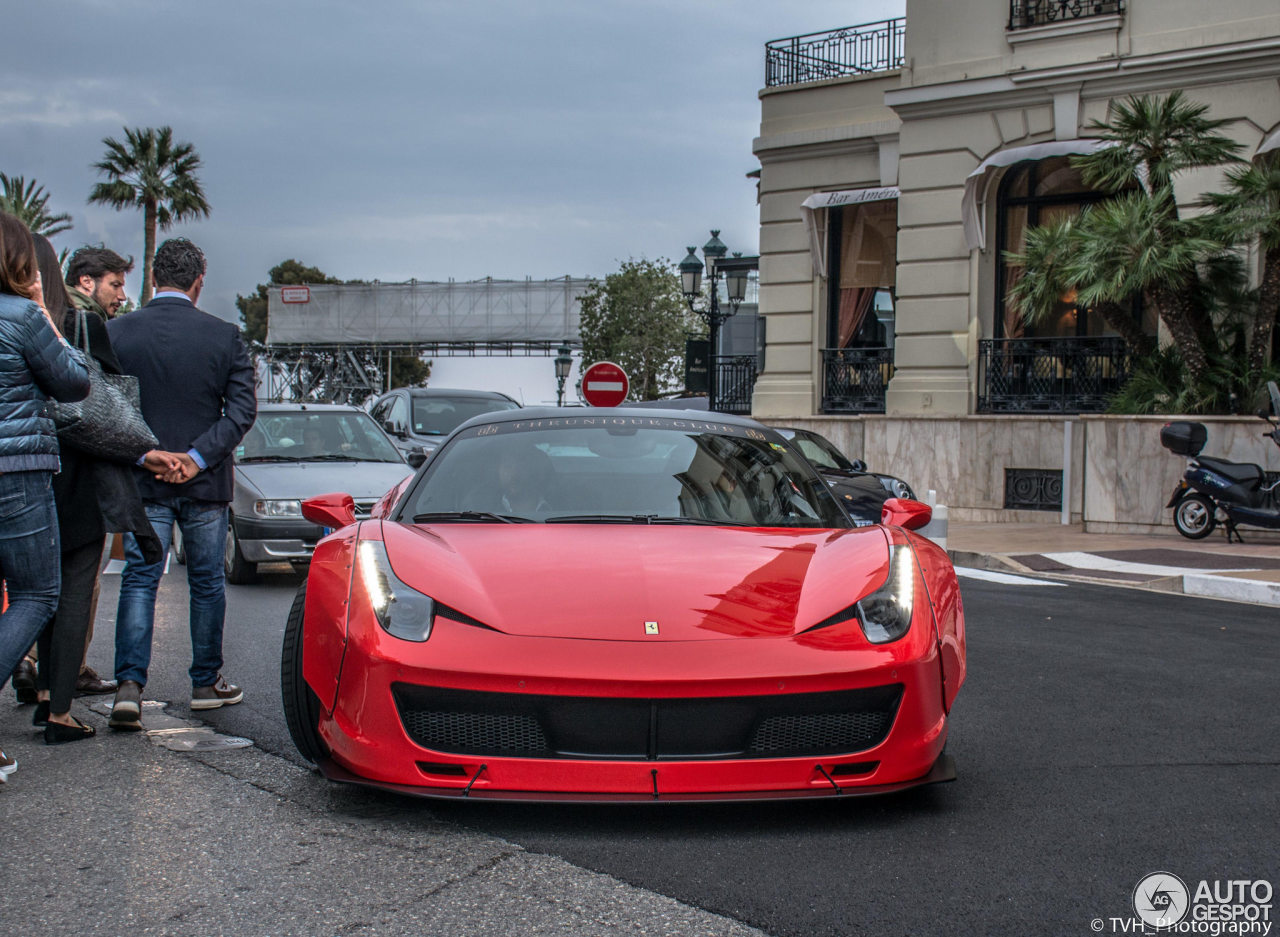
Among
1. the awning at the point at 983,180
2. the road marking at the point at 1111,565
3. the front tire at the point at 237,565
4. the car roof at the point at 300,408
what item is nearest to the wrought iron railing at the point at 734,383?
the awning at the point at 983,180

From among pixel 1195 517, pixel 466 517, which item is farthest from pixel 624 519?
pixel 1195 517

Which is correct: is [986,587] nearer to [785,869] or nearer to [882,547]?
[882,547]

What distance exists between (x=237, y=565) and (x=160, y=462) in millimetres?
4952

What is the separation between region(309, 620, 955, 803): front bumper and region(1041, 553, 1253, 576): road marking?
8.46m

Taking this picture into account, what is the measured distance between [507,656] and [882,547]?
4.43 ft

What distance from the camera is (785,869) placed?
335cm

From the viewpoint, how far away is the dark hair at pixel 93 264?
5754 millimetres

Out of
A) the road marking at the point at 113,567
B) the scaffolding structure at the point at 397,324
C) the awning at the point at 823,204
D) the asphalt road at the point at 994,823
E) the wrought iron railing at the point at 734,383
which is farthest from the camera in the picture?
the scaffolding structure at the point at 397,324

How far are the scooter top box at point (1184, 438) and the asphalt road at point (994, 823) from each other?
8.74 m

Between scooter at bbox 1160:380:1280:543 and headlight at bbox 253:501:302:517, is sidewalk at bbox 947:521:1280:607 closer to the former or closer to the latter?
scooter at bbox 1160:380:1280:543

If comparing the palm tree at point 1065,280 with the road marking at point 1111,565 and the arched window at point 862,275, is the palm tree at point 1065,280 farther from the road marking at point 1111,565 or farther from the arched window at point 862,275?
the arched window at point 862,275

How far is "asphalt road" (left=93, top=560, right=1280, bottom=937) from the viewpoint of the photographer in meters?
3.15

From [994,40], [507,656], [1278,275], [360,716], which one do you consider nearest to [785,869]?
[507,656]

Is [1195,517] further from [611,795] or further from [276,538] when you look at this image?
[611,795]
